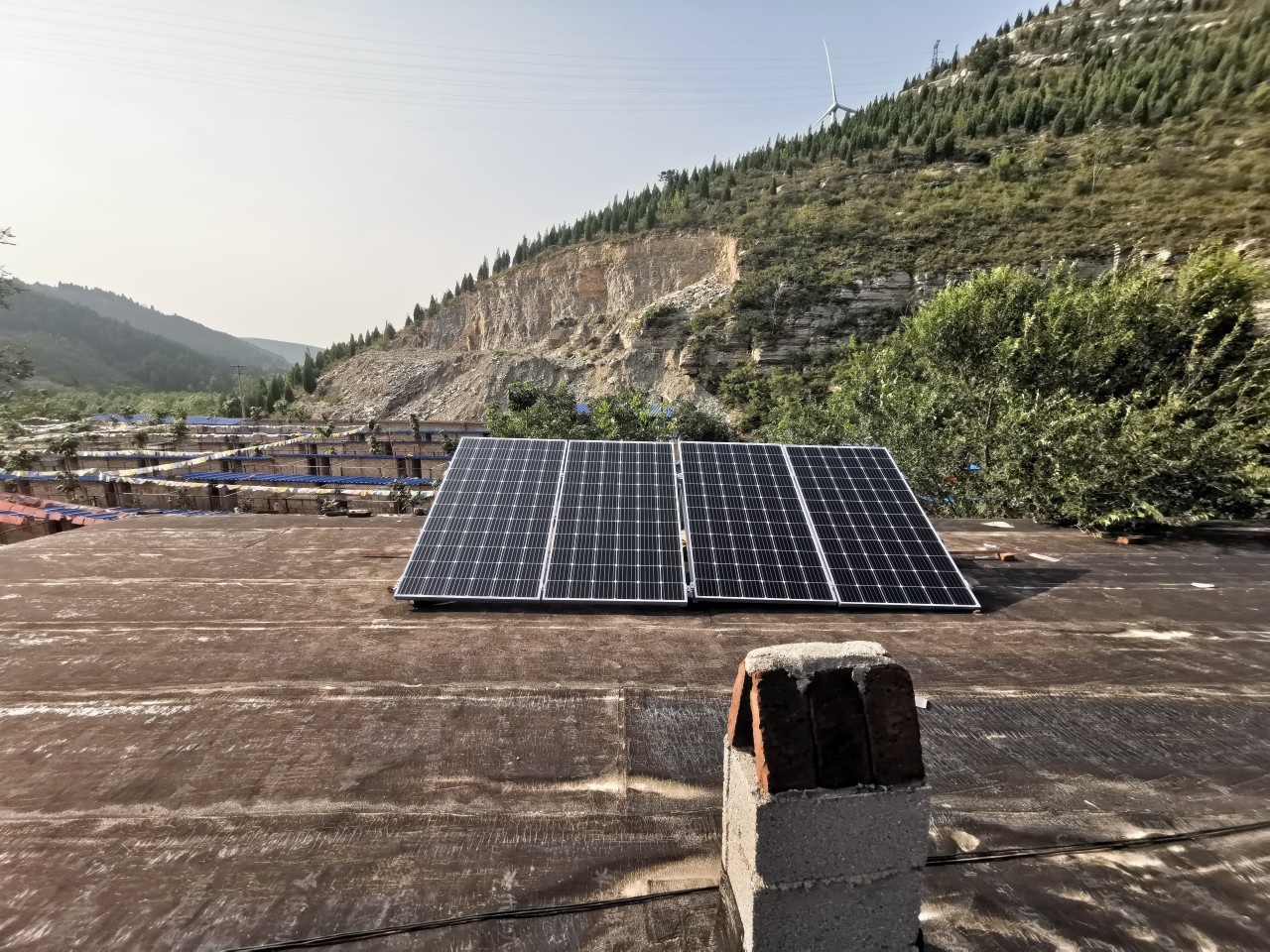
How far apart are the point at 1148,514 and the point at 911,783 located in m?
12.4

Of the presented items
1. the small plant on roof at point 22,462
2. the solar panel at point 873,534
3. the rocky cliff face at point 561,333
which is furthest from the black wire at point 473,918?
the rocky cliff face at point 561,333

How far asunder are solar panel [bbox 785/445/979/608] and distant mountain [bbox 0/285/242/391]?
595ft

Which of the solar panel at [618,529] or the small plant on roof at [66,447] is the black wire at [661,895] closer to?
the solar panel at [618,529]

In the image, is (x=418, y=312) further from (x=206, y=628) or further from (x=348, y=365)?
(x=206, y=628)

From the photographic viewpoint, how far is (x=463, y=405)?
8069 cm

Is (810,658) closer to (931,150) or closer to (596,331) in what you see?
(596,331)

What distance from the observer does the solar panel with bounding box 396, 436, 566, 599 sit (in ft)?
24.7

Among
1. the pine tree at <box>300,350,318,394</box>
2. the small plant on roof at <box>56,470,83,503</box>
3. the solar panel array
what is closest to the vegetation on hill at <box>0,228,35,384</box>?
the small plant on roof at <box>56,470,83,503</box>

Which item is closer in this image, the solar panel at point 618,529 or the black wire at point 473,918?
the black wire at point 473,918

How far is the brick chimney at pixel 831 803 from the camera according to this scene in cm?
253

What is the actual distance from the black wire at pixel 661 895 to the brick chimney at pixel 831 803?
0.81 metres

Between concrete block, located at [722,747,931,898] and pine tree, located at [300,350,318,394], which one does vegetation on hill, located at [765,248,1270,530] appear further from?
pine tree, located at [300,350,318,394]

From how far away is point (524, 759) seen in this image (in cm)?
451

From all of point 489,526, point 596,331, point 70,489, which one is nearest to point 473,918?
point 489,526
